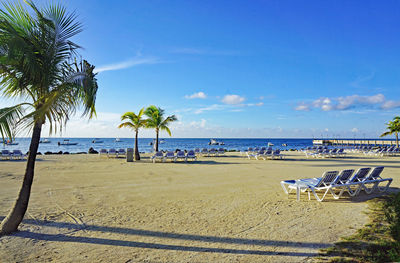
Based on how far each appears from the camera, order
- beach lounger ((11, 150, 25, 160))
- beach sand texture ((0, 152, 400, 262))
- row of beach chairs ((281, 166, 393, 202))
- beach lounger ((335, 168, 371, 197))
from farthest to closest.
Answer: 1. beach lounger ((11, 150, 25, 160))
2. beach lounger ((335, 168, 371, 197))
3. row of beach chairs ((281, 166, 393, 202))
4. beach sand texture ((0, 152, 400, 262))

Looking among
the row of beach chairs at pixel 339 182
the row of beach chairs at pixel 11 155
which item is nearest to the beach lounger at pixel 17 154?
the row of beach chairs at pixel 11 155

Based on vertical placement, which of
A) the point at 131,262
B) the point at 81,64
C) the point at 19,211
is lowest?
the point at 131,262

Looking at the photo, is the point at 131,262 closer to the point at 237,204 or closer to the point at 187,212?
the point at 187,212

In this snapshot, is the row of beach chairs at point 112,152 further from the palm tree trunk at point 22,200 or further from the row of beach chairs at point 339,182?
the palm tree trunk at point 22,200

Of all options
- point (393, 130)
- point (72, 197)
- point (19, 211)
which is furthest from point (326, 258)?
point (393, 130)

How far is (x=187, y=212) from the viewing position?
5867 millimetres

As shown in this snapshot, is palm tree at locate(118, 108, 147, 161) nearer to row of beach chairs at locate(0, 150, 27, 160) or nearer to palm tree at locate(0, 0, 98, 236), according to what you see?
row of beach chairs at locate(0, 150, 27, 160)

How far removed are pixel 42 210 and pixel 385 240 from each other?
7.11 metres

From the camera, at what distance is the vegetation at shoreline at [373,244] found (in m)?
3.52

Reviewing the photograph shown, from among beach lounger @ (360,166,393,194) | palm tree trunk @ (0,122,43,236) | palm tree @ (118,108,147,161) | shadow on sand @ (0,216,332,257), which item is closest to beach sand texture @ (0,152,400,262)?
shadow on sand @ (0,216,332,257)

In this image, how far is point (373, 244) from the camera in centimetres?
398

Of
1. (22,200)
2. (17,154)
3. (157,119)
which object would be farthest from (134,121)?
(22,200)

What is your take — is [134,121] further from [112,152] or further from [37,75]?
→ [37,75]

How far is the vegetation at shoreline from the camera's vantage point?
352cm
